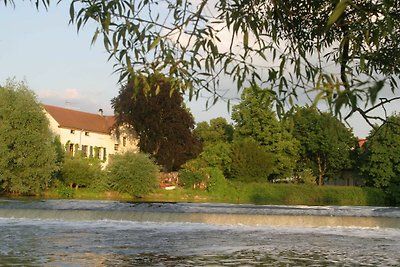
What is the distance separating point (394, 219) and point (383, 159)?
113ft

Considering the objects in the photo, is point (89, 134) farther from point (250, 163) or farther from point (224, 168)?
point (250, 163)

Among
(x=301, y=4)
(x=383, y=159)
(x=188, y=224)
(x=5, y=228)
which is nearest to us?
(x=301, y=4)

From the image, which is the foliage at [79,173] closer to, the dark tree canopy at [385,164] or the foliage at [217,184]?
the foliage at [217,184]

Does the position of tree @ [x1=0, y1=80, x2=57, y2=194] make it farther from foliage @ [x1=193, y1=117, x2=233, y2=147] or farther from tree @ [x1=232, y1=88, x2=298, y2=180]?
foliage @ [x1=193, y1=117, x2=233, y2=147]

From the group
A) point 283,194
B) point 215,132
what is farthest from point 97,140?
point 283,194

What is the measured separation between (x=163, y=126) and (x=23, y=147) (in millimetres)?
14600

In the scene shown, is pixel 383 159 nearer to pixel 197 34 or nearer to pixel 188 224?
pixel 188 224

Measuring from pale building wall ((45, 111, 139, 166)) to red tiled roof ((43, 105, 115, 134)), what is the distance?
43 cm

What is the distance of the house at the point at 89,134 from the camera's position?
59537 millimetres

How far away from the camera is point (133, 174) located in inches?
1890

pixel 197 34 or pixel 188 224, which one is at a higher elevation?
pixel 197 34

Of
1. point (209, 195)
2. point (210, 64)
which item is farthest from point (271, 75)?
point (209, 195)

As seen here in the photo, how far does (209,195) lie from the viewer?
169 feet

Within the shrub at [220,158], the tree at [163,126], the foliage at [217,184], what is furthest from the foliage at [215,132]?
the foliage at [217,184]
